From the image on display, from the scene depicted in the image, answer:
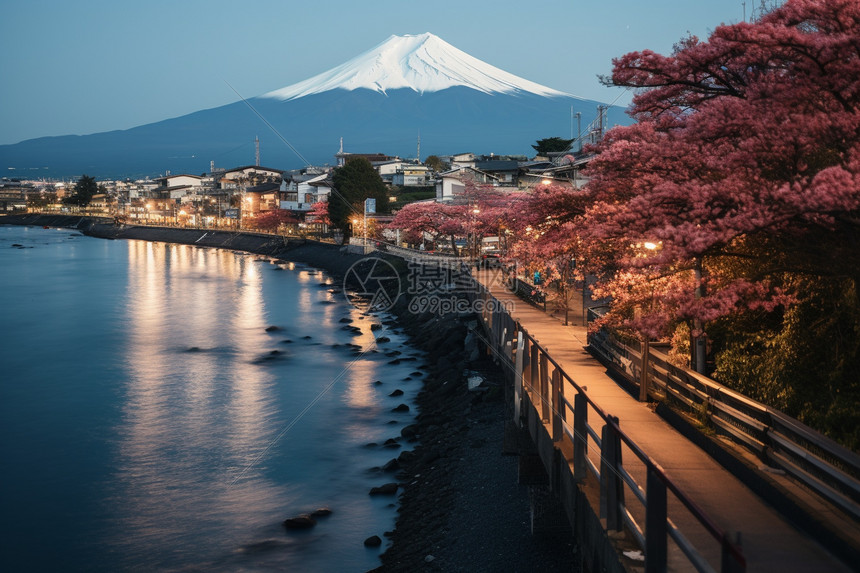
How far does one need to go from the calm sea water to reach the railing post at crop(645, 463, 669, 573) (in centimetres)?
1065

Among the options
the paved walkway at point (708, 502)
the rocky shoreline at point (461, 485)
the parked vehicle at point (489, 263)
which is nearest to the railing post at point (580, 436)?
the paved walkway at point (708, 502)

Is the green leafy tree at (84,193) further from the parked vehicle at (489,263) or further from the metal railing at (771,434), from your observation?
the metal railing at (771,434)

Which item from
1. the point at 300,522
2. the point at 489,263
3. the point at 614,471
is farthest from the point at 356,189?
the point at 614,471

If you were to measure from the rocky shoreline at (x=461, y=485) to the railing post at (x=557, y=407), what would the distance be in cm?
332

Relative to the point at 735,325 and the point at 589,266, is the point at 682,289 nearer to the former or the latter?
the point at 735,325

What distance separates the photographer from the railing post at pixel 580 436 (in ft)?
22.8

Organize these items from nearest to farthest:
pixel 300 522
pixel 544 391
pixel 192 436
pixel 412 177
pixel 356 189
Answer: pixel 544 391 < pixel 300 522 < pixel 192 436 < pixel 356 189 < pixel 412 177

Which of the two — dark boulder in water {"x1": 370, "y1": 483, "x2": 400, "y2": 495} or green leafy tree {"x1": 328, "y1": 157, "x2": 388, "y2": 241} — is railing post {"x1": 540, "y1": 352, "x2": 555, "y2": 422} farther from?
green leafy tree {"x1": 328, "y1": 157, "x2": 388, "y2": 241}

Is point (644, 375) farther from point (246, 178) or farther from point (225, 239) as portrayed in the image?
point (246, 178)

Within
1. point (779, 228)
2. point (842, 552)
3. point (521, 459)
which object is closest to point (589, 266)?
point (521, 459)

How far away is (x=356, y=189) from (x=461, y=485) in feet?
196

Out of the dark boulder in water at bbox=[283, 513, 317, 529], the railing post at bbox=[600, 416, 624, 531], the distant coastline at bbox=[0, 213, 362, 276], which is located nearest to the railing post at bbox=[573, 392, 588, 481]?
the railing post at bbox=[600, 416, 624, 531]

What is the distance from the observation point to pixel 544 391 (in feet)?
32.8

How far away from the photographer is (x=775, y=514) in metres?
6.73
